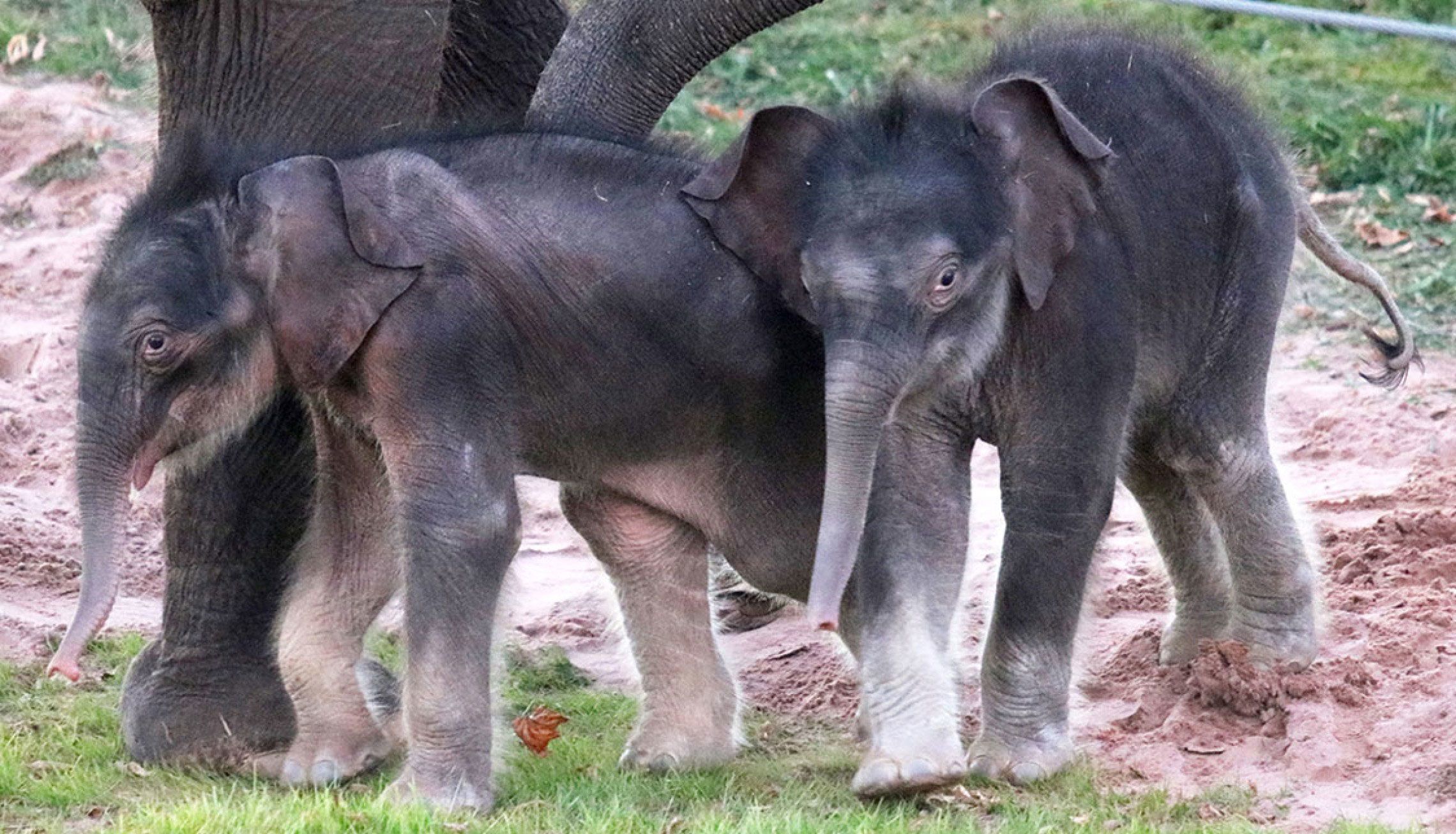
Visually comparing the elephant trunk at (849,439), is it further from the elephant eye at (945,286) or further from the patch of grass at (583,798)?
the patch of grass at (583,798)

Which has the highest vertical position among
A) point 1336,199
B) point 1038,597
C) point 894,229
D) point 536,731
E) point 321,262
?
point 894,229

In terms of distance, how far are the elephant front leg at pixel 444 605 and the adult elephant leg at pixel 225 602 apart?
692mm

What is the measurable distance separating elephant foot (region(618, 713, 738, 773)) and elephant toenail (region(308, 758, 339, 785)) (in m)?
0.62

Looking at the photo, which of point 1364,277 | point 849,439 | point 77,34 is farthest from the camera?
point 77,34

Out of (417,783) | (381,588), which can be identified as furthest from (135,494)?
(417,783)

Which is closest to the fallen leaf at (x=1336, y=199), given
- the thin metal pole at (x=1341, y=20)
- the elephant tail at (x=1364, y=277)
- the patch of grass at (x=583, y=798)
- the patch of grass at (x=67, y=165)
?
the elephant tail at (x=1364, y=277)

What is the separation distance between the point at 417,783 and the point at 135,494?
2800 millimetres

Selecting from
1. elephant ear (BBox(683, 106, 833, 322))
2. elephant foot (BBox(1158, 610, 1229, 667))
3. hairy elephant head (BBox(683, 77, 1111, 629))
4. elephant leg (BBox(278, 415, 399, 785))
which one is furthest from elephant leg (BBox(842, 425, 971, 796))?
elephant leg (BBox(278, 415, 399, 785))

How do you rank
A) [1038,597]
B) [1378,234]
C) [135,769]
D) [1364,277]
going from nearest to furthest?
[1038,597] < [135,769] < [1364,277] < [1378,234]

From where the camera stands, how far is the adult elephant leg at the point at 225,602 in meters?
5.75

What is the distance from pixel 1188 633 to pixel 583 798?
1716mm

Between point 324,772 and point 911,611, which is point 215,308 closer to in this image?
point 324,772

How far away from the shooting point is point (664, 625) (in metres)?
5.78

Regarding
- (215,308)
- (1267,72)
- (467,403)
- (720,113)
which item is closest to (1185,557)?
(467,403)
